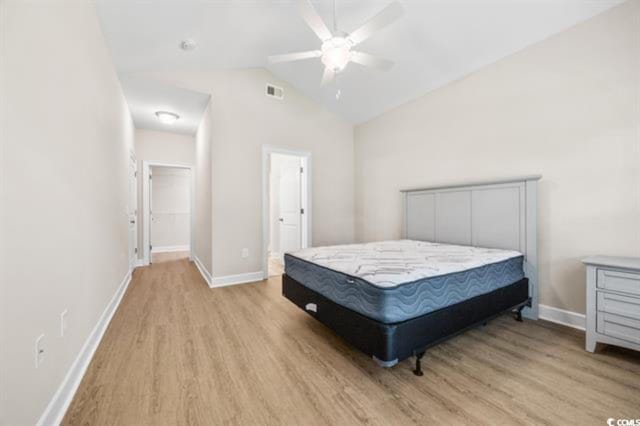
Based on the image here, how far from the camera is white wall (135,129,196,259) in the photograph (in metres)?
4.95

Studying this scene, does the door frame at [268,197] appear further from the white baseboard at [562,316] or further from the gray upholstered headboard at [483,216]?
→ the white baseboard at [562,316]

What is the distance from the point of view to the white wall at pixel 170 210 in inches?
271

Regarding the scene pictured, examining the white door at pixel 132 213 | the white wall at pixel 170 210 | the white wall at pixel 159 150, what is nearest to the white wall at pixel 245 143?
the white door at pixel 132 213

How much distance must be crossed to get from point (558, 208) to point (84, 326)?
4.03 m

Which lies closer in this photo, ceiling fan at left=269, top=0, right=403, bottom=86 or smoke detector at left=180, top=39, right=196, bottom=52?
ceiling fan at left=269, top=0, right=403, bottom=86

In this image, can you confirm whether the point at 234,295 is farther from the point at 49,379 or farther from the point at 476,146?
the point at 476,146

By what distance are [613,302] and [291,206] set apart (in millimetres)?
4157

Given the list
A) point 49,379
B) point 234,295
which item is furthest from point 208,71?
point 49,379

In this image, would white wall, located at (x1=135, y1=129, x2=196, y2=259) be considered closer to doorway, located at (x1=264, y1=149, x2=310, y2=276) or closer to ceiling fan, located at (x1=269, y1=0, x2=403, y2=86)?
doorway, located at (x1=264, y1=149, x2=310, y2=276)

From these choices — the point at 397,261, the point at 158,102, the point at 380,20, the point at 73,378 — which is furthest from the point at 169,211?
the point at 380,20

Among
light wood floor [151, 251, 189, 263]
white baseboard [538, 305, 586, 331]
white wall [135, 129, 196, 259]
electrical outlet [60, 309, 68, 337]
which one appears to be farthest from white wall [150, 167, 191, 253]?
white baseboard [538, 305, 586, 331]

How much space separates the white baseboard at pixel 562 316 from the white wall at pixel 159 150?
5939mm

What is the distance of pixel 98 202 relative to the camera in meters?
2.26

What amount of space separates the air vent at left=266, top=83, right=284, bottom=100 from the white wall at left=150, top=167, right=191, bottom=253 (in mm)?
4119
